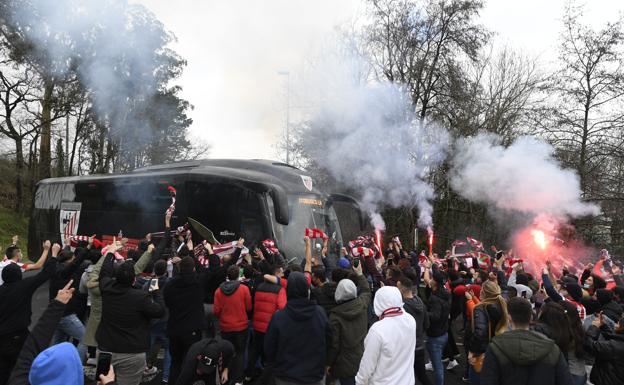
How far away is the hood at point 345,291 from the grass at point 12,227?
2458cm

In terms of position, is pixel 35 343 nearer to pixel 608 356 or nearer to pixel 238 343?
pixel 238 343

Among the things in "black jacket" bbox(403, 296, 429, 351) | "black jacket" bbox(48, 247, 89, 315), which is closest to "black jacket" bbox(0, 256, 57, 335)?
"black jacket" bbox(48, 247, 89, 315)

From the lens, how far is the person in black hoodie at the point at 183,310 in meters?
5.41

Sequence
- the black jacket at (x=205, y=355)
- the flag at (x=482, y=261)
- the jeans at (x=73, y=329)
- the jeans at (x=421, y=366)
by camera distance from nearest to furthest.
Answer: the black jacket at (x=205, y=355) → the jeans at (x=421, y=366) → the jeans at (x=73, y=329) → the flag at (x=482, y=261)

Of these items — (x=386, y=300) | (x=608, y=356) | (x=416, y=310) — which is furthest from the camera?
(x=416, y=310)

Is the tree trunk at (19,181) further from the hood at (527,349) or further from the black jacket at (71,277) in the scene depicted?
the hood at (527,349)

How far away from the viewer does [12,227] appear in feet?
84.1

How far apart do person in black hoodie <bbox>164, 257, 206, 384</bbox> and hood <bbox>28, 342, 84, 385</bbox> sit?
9.64ft

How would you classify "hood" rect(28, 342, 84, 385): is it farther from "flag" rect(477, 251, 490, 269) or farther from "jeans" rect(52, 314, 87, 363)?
"flag" rect(477, 251, 490, 269)

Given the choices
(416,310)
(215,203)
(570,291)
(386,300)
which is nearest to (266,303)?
(416,310)

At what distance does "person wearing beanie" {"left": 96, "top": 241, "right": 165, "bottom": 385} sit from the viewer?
4.62 metres

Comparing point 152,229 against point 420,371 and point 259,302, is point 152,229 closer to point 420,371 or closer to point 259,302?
point 259,302

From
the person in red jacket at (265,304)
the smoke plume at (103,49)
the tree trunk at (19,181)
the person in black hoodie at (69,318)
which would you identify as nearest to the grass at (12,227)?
the tree trunk at (19,181)

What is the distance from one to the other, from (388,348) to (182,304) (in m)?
2.82
